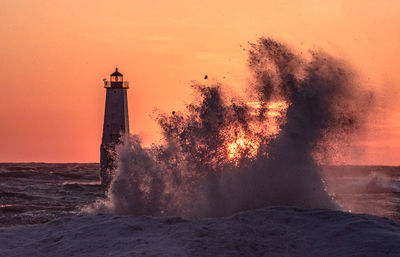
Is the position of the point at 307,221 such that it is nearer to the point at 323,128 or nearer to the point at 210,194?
the point at 210,194

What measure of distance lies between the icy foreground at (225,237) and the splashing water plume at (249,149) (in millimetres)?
2974

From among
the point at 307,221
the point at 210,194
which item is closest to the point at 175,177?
the point at 210,194

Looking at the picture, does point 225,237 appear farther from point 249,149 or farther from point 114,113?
point 114,113

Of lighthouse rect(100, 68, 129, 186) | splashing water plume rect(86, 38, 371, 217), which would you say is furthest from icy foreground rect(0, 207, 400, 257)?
lighthouse rect(100, 68, 129, 186)

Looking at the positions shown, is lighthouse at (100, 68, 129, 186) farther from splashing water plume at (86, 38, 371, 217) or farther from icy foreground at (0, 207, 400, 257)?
icy foreground at (0, 207, 400, 257)

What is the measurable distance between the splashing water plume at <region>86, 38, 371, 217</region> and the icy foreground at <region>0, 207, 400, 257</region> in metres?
2.97

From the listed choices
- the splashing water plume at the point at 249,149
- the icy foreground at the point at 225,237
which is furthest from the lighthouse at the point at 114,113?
the icy foreground at the point at 225,237

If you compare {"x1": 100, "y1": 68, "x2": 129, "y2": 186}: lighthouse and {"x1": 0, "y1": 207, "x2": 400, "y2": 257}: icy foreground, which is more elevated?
{"x1": 100, "y1": 68, "x2": 129, "y2": 186}: lighthouse

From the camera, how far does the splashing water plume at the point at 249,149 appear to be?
48.4 ft

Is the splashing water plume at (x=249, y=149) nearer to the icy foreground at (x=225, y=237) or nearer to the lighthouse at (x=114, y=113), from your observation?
the icy foreground at (x=225, y=237)

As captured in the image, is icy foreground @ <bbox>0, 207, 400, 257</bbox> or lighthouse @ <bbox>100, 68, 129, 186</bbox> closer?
icy foreground @ <bbox>0, 207, 400, 257</bbox>

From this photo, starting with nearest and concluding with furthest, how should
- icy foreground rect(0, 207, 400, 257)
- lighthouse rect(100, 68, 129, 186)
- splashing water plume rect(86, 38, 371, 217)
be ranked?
icy foreground rect(0, 207, 400, 257) < splashing water plume rect(86, 38, 371, 217) < lighthouse rect(100, 68, 129, 186)

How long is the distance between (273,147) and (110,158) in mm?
30064

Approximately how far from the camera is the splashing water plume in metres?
14.7
